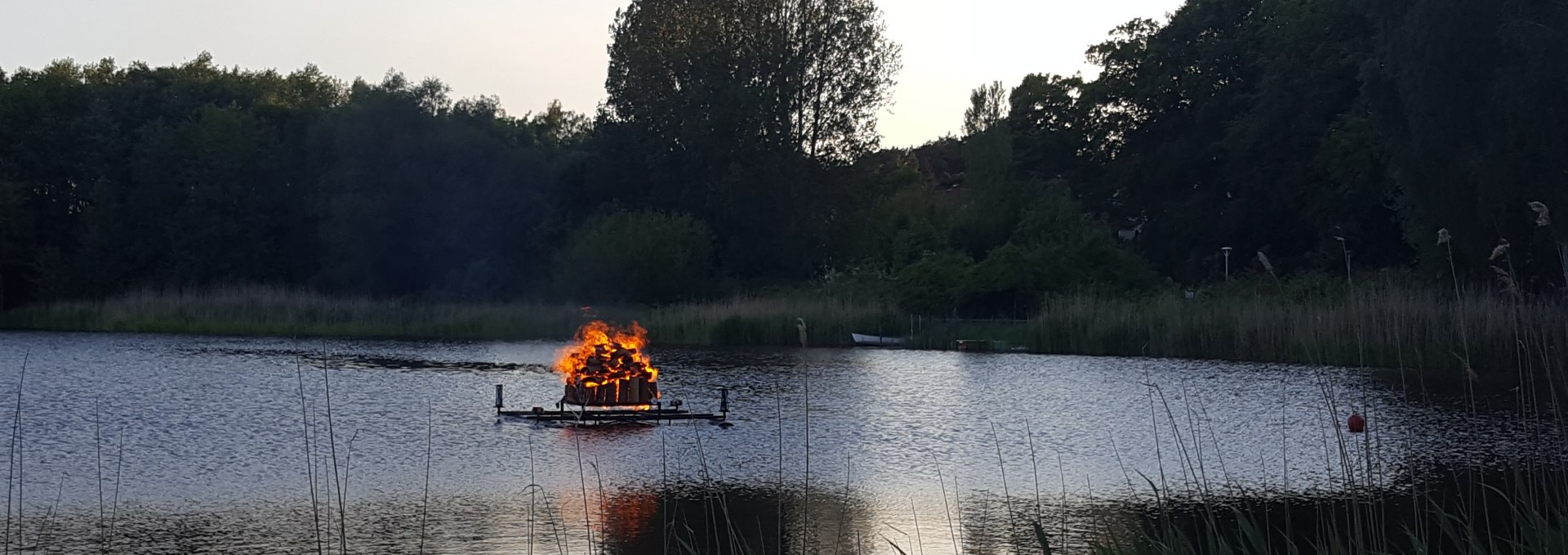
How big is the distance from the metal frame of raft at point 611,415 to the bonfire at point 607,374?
139 mm

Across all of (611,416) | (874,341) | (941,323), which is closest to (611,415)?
(611,416)

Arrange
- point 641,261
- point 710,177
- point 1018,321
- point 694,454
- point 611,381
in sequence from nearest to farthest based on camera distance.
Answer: point 694,454 → point 611,381 → point 1018,321 → point 641,261 → point 710,177

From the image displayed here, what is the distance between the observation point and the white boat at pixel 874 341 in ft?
124

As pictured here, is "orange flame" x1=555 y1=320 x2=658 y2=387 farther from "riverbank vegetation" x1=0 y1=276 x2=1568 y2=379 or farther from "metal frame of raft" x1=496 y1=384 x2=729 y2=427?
"riverbank vegetation" x1=0 y1=276 x2=1568 y2=379

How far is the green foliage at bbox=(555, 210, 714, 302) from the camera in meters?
48.2

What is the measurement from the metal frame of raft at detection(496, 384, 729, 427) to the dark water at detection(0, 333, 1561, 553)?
0.80 ft

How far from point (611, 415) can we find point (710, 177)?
124 feet

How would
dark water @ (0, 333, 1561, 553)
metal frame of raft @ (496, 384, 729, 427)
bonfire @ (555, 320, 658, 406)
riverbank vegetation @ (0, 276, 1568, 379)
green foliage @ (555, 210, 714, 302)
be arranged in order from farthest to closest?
green foliage @ (555, 210, 714, 302) → riverbank vegetation @ (0, 276, 1568, 379) → bonfire @ (555, 320, 658, 406) → metal frame of raft @ (496, 384, 729, 427) → dark water @ (0, 333, 1561, 553)

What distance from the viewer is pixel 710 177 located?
56.5 m

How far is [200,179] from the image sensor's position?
2392 inches

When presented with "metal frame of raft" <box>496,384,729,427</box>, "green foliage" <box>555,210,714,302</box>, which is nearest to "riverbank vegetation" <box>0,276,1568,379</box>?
"green foliage" <box>555,210,714,302</box>

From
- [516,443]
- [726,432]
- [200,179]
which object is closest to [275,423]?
[516,443]

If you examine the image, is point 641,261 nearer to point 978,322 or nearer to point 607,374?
point 978,322

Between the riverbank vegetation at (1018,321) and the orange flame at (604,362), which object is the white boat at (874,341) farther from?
the orange flame at (604,362)
